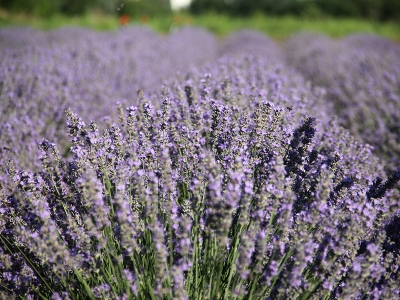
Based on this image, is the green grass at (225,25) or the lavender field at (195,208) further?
the green grass at (225,25)

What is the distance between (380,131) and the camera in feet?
12.4

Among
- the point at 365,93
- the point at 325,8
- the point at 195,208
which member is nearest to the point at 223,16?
the point at 325,8

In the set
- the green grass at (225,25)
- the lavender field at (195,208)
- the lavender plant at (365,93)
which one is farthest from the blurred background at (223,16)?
the lavender field at (195,208)

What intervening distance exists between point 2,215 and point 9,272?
26 centimetres

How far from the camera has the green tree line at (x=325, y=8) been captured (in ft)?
70.0

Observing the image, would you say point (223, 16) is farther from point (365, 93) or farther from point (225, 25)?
point (365, 93)

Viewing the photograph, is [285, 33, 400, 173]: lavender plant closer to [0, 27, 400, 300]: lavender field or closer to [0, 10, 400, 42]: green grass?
[0, 27, 400, 300]: lavender field

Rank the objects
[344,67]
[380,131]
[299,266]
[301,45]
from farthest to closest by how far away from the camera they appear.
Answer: [301,45], [344,67], [380,131], [299,266]

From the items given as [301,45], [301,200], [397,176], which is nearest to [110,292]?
[301,200]

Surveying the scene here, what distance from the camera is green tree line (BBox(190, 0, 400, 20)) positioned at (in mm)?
21344

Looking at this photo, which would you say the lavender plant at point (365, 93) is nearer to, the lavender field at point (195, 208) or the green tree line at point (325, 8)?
the lavender field at point (195, 208)

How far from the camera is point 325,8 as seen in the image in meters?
22.3

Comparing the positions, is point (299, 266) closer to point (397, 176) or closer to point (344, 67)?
point (397, 176)

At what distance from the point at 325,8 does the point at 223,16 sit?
6.85 m
